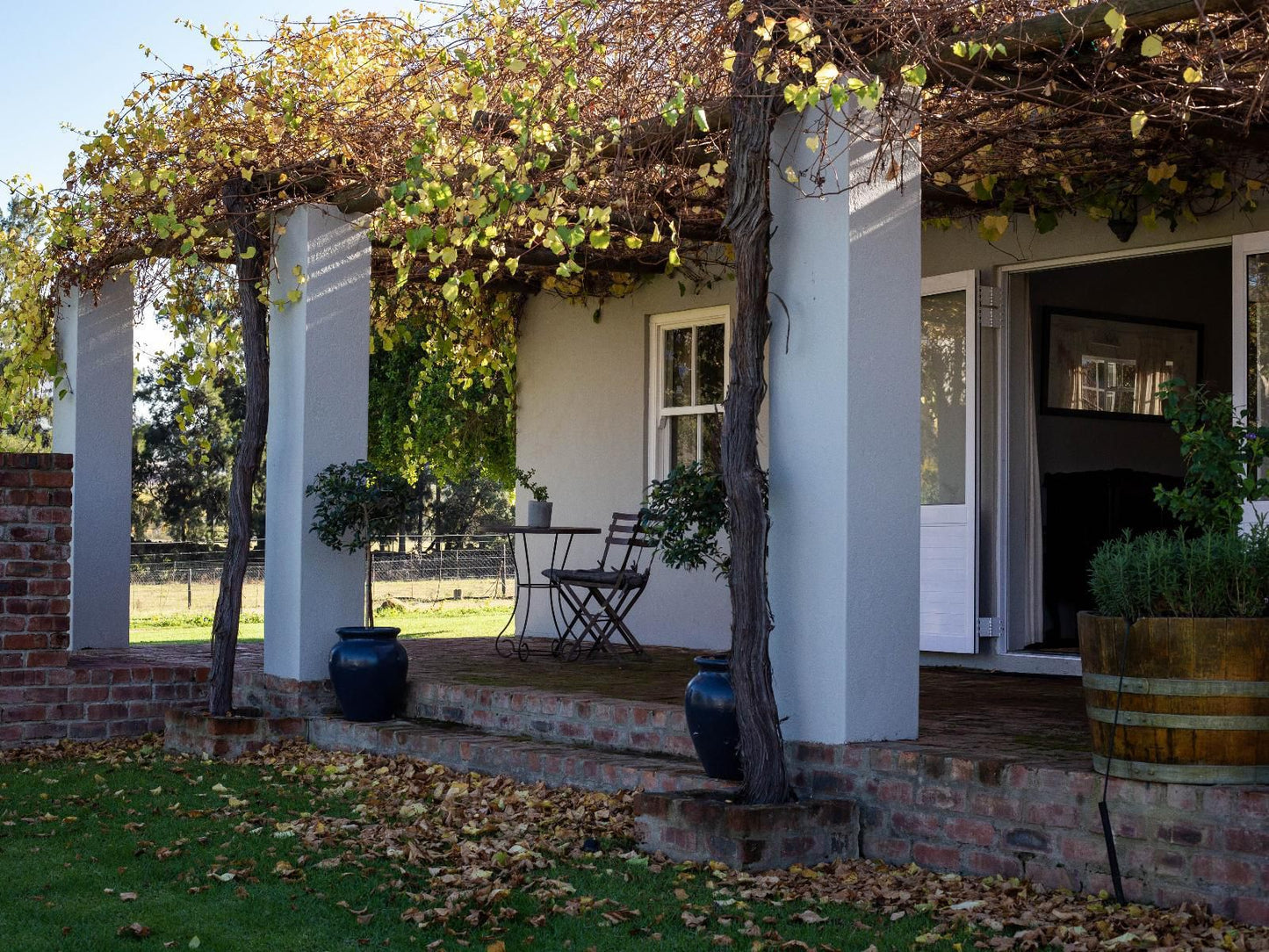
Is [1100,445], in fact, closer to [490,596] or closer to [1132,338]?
[1132,338]

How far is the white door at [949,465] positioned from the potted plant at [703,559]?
2.54 meters

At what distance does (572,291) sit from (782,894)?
5.68 meters

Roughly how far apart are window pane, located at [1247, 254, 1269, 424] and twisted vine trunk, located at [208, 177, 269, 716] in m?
4.53

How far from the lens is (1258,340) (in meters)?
5.95

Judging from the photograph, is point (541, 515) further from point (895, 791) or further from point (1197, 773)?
point (1197, 773)

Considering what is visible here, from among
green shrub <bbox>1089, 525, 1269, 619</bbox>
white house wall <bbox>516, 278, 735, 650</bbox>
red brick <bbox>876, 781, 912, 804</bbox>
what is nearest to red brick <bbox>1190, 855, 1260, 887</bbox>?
green shrub <bbox>1089, 525, 1269, 619</bbox>

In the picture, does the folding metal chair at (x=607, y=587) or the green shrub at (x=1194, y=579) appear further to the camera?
the folding metal chair at (x=607, y=587)

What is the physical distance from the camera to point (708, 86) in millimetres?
4758

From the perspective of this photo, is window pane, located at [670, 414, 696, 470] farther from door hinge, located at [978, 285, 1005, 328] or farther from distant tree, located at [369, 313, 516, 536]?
distant tree, located at [369, 313, 516, 536]

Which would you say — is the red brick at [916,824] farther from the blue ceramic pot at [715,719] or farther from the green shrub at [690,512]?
the green shrub at [690,512]

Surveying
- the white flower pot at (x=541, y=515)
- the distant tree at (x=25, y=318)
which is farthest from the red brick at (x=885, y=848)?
the distant tree at (x=25, y=318)

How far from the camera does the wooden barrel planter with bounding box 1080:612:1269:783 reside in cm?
354

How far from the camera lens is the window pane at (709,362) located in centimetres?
859

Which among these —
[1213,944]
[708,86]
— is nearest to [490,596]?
[708,86]
